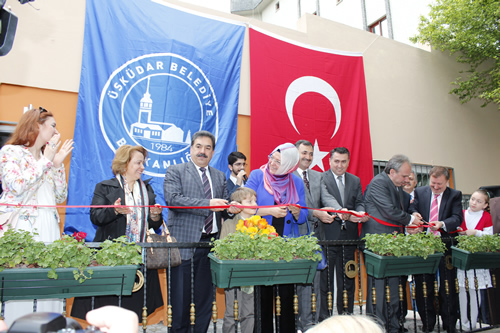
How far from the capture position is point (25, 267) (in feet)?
7.94

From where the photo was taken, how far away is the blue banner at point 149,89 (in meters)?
4.91

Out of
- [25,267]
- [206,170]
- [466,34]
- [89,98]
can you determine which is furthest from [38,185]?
[466,34]

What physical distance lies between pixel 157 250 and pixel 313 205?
1991 millimetres

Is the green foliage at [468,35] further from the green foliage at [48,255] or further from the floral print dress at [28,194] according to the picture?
the green foliage at [48,255]

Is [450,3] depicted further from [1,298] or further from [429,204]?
[1,298]

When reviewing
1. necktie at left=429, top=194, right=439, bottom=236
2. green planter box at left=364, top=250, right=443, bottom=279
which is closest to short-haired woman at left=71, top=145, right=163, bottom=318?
green planter box at left=364, top=250, right=443, bottom=279

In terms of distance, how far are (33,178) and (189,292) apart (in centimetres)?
168

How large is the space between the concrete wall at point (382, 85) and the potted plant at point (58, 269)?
3066mm

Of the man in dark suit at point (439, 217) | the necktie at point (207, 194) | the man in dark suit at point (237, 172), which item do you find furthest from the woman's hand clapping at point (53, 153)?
the man in dark suit at point (439, 217)

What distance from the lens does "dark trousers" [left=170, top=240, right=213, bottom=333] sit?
3520 millimetres

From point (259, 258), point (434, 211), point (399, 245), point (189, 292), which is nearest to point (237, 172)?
point (189, 292)

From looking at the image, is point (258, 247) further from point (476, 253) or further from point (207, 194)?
point (476, 253)

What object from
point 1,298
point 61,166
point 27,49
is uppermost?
point 27,49

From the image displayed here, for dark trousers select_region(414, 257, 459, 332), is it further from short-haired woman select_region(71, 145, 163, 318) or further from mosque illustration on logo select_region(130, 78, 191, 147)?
mosque illustration on logo select_region(130, 78, 191, 147)
